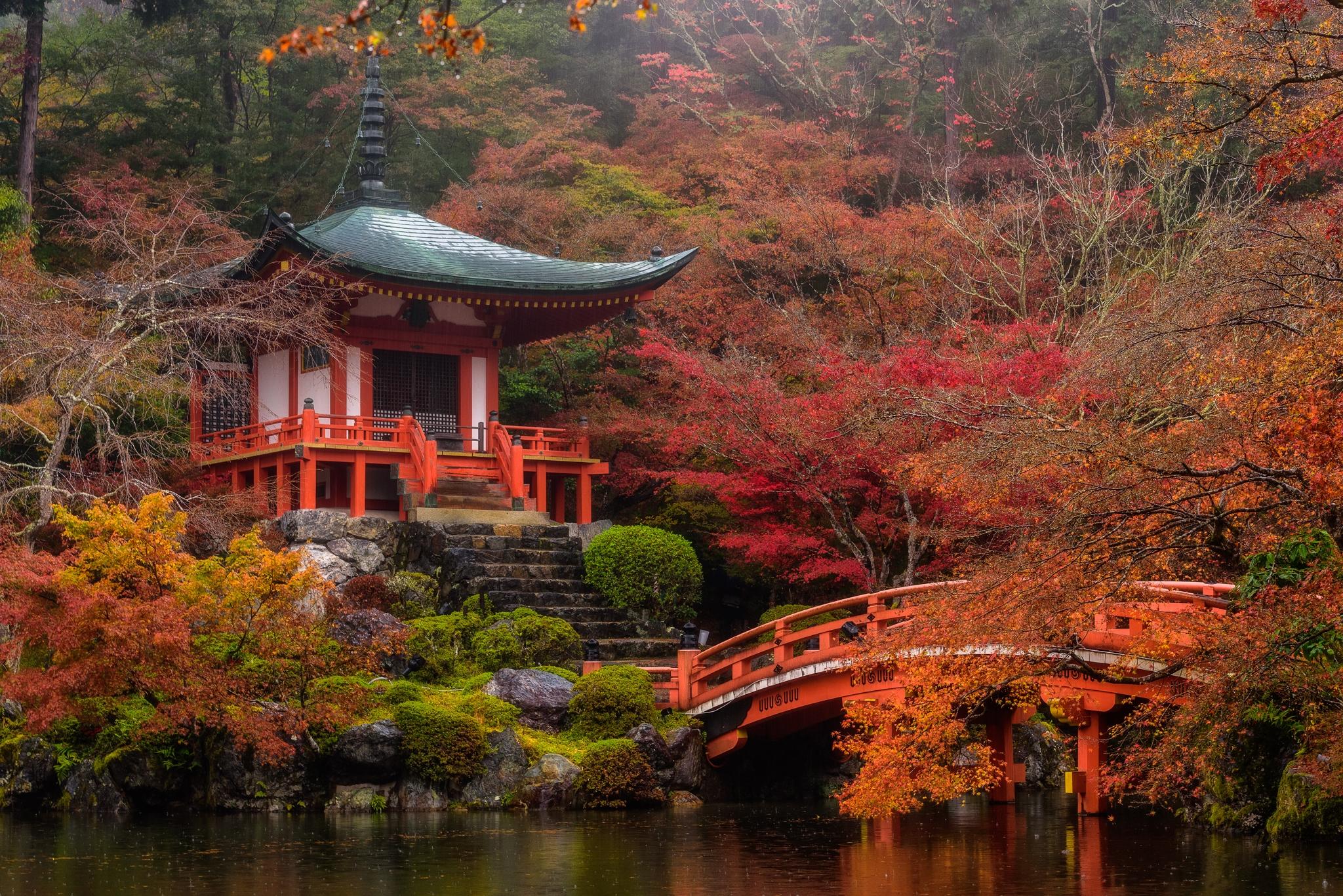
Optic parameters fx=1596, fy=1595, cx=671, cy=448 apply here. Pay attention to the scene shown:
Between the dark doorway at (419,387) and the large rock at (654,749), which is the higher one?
the dark doorway at (419,387)

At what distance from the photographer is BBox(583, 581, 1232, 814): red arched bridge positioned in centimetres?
1441

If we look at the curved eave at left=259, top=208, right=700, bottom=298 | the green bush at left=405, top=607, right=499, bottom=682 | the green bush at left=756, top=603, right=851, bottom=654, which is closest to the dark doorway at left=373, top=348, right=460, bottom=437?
the curved eave at left=259, top=208, right=700, bottom=298

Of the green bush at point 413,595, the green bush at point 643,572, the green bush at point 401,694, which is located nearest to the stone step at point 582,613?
the green bush at point 643,572

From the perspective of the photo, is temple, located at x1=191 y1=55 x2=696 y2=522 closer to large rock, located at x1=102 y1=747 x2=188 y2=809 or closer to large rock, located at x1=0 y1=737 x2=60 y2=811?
large rock, located at x1=0 y1=737 x2=60 y2=811

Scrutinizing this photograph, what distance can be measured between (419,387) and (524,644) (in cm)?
723

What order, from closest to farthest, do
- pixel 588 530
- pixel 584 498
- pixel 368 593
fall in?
1. pixel 368 593
2. pixel 588 530
3. pixel 584 498

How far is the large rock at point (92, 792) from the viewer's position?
16734mm

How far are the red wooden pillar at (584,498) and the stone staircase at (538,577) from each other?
1.36 m

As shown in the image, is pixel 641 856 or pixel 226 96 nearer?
pixel 641 856

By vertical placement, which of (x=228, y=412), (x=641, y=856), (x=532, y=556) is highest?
(x=228, y=412)

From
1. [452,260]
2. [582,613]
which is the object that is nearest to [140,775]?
[582,613]

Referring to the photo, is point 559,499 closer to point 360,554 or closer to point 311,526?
point 360,554

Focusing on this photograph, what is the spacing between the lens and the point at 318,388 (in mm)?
24844

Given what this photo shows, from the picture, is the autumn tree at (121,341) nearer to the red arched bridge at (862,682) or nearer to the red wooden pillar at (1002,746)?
the red arched bridge at (862,682)
